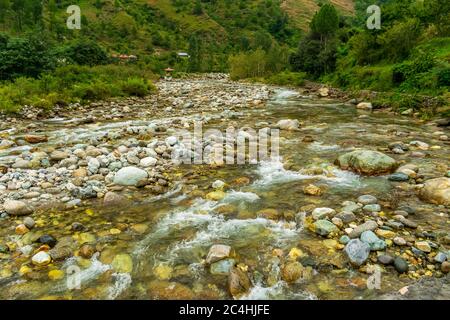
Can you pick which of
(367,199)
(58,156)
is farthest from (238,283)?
(58,156)

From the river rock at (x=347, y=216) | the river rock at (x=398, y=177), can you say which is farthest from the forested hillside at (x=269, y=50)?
the river rock at (x=347, y=216)

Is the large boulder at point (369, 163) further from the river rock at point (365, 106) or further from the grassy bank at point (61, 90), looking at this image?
the grassy bank at point (61, 90)

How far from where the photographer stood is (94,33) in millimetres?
102438

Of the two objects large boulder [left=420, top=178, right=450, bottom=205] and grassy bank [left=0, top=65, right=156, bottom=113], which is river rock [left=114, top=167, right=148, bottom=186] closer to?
large boulder [left=420, top=178, right=450, bottom=205]

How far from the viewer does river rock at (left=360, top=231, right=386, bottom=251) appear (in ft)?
15.8

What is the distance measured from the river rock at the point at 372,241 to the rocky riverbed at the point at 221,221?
0.07 feet

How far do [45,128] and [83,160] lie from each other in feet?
22.4

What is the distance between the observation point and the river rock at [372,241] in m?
4.81

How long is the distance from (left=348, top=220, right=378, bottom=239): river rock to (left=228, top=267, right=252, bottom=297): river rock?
192 cm

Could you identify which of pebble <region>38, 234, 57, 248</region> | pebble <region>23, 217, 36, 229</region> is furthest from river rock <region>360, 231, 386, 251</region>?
pebble <region>23, 217, 36, 229</region>

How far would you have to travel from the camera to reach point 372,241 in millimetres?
4902

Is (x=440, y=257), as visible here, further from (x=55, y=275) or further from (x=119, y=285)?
(x=55, y=275)

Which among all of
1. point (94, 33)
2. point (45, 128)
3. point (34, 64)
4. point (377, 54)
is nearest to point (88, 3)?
point (94, 33)
